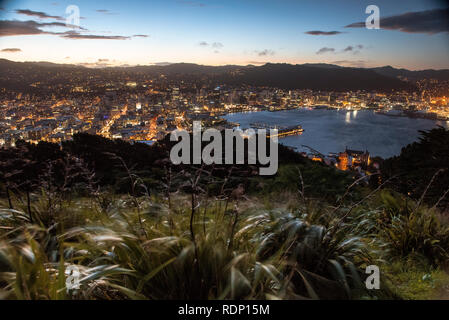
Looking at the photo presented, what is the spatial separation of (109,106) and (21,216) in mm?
39700

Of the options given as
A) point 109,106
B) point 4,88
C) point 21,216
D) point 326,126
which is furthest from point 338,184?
point 109,106

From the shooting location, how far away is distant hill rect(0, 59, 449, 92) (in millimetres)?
22453

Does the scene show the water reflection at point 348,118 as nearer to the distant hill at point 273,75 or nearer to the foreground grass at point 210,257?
the distant hill at point 273,75

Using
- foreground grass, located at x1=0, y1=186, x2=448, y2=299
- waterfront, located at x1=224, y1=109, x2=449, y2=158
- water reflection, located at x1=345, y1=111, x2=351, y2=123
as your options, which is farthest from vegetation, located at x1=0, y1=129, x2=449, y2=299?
water reflection, located at x1=345, y1=111, x2=351, y2=123

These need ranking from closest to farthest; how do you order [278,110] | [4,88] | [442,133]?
[442,133]
[4,88]
[278,110]

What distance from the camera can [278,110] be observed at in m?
53.2

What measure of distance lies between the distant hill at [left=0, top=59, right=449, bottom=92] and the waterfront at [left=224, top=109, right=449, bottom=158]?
550 centimetres

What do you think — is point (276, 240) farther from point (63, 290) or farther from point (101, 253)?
point (63, 290)

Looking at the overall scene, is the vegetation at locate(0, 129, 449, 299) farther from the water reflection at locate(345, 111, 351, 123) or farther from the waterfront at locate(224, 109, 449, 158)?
the water reflection at locate(345, 111, 351, 123)

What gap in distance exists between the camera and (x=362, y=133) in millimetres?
32156

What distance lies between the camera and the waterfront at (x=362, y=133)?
26.1 m

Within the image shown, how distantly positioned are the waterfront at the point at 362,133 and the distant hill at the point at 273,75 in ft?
18.0

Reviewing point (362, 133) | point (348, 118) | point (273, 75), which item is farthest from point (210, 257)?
point (273, 75)
